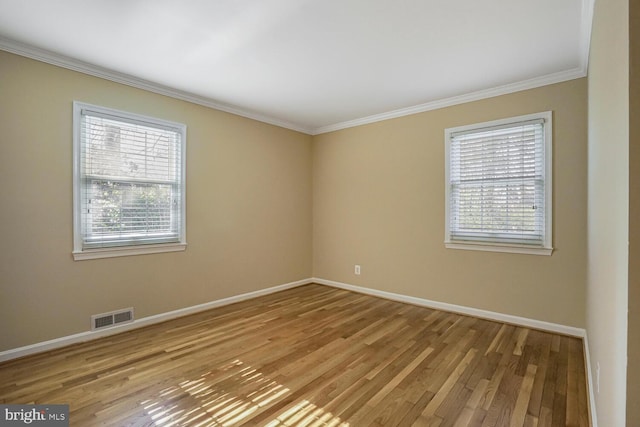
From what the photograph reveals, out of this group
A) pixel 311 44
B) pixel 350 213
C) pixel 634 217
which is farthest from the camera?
pixel 350 213

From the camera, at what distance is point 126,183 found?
3148 mm

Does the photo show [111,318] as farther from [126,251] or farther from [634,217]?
[634,217]

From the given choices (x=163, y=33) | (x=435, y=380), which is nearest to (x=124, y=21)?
(x=163, y=33)

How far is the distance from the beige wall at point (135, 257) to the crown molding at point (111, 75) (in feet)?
0.18

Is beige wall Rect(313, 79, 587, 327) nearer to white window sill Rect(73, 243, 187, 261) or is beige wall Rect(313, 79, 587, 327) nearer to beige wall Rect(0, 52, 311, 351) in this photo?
beige wall Rect(0, 52, 311, 351)

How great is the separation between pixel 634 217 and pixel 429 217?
309cm

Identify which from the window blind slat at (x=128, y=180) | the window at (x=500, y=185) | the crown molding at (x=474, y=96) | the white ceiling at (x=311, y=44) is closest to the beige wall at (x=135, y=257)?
the window blind slat at (x=128, y=180)

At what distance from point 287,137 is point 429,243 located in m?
2.68

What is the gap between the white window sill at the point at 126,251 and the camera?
2867 mm

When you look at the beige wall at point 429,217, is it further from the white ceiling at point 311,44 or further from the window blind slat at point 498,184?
the white ceiling at point 311,44

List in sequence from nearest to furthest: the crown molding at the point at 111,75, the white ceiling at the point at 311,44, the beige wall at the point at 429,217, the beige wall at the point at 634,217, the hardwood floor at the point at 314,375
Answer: the beige wall at the point at 634,217 → the hardwood floor at the point at 314,375 → the white ceiling at the point at 311,44 → the crown molding at the point at 111,75 → the beige wall at the point at 429,217

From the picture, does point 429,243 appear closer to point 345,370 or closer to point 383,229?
point 383,229

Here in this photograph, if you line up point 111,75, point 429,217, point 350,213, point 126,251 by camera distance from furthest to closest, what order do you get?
point 350,213
point 429,217
point 126,251
point 111,75

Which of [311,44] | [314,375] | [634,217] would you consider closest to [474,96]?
[311,44]
